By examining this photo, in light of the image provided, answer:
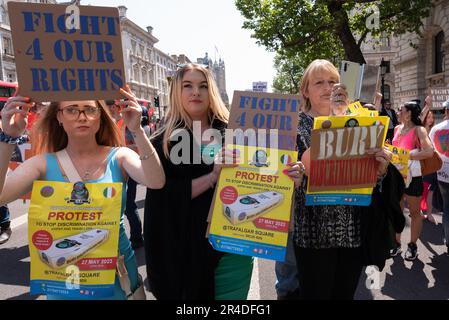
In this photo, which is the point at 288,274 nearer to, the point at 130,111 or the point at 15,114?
the point at 130,111

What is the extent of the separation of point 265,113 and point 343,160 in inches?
19.5

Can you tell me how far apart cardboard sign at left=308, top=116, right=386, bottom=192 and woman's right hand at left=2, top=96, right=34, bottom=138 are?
1.39m

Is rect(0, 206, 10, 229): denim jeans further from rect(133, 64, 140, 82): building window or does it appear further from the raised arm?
rect(133, 64, 140, 82): building window

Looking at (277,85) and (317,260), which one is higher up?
(277,85)

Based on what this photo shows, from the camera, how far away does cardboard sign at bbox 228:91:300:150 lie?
6.24ft

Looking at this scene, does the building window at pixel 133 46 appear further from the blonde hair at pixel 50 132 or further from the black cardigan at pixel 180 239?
the black cardigan at pixel 180 239

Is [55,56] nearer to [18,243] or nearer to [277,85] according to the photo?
[18,243]

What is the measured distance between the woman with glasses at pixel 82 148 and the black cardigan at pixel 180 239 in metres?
0.17

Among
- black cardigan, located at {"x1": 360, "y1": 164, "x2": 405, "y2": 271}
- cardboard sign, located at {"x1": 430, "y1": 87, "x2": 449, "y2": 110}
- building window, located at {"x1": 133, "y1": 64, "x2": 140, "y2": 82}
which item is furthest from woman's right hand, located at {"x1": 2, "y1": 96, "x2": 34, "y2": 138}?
building window, located at {"x1": 133, "y1": 64, "x2": 140, "y2": 82}

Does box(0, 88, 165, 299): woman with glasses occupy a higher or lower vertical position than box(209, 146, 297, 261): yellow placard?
higher

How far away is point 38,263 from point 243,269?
108 centimetres

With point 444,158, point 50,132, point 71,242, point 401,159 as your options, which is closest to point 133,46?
point 444,158

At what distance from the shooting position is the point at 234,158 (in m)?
1.89
